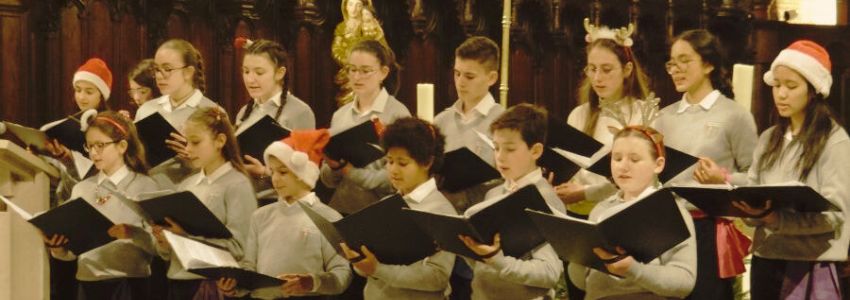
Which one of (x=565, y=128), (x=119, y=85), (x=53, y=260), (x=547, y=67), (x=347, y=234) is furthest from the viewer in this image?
(x=547, y=67)

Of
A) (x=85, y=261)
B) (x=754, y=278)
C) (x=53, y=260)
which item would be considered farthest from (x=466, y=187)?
(x=53, y=260)

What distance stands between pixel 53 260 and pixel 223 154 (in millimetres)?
1179

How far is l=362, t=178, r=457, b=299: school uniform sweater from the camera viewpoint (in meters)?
3.76

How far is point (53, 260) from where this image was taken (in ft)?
16.8

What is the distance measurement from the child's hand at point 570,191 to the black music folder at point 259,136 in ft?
2.82

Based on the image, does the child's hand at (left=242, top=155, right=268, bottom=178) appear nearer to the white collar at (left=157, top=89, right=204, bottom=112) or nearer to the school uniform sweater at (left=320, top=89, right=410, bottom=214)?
the school uniform sweater at (left=320, top=89, right=410, bottom=214)

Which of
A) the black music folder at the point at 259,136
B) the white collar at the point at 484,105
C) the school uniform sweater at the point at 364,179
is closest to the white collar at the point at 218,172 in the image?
the black music folder at the point at 259,136

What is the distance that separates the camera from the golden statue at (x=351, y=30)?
6.25 m

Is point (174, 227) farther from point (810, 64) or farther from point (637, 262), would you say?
point (810, 64)

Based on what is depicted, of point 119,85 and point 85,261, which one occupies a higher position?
point 119,85

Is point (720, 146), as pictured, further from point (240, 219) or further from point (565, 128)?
point (240, 219)

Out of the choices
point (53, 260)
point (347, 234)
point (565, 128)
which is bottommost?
point (53, 260)

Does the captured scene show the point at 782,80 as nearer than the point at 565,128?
Yes

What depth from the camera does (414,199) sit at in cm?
388
